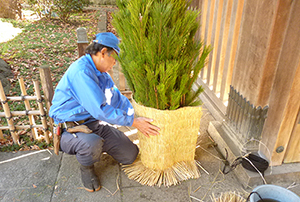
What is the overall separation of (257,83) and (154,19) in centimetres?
115

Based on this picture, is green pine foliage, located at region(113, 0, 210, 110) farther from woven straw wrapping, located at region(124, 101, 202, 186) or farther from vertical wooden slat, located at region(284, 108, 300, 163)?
vertical wooden slat, located at region(284, 108, 300, 163)

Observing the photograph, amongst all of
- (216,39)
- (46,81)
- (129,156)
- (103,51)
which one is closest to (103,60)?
(103,51)

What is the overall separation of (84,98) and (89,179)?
83cm

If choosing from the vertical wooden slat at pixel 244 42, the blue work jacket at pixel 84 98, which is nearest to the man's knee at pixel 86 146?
the blue work jacket at pixel 84 98

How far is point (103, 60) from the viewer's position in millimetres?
2178

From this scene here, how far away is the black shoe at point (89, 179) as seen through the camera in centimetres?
223

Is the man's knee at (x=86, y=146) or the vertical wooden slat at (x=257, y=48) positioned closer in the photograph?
the vertical wooden slat at (x=257, y=48)

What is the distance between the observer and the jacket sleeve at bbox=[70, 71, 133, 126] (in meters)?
2.01

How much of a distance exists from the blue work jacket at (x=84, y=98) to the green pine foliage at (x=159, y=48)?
1.03 feet

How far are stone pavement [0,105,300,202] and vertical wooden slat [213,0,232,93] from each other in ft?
3.72

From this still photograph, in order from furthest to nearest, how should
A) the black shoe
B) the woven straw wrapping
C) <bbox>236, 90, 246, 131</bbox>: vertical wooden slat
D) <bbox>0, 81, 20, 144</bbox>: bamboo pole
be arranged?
<bbox>0, 81, 20, 144</bbox>: bamboo pole < <bbox>236, 90, 246, 131</bbox>: vertical wooden slat < the black shoe < the woven straw wrapping

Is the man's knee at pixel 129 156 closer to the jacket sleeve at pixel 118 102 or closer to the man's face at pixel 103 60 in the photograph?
the jacket sleeve at pixel 118 102

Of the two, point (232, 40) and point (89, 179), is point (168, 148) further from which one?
point (232, 40)

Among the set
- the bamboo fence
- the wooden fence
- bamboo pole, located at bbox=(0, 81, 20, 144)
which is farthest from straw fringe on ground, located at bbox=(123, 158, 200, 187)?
bamboo pole, located at bbox=(0, 81, 20, 144)
